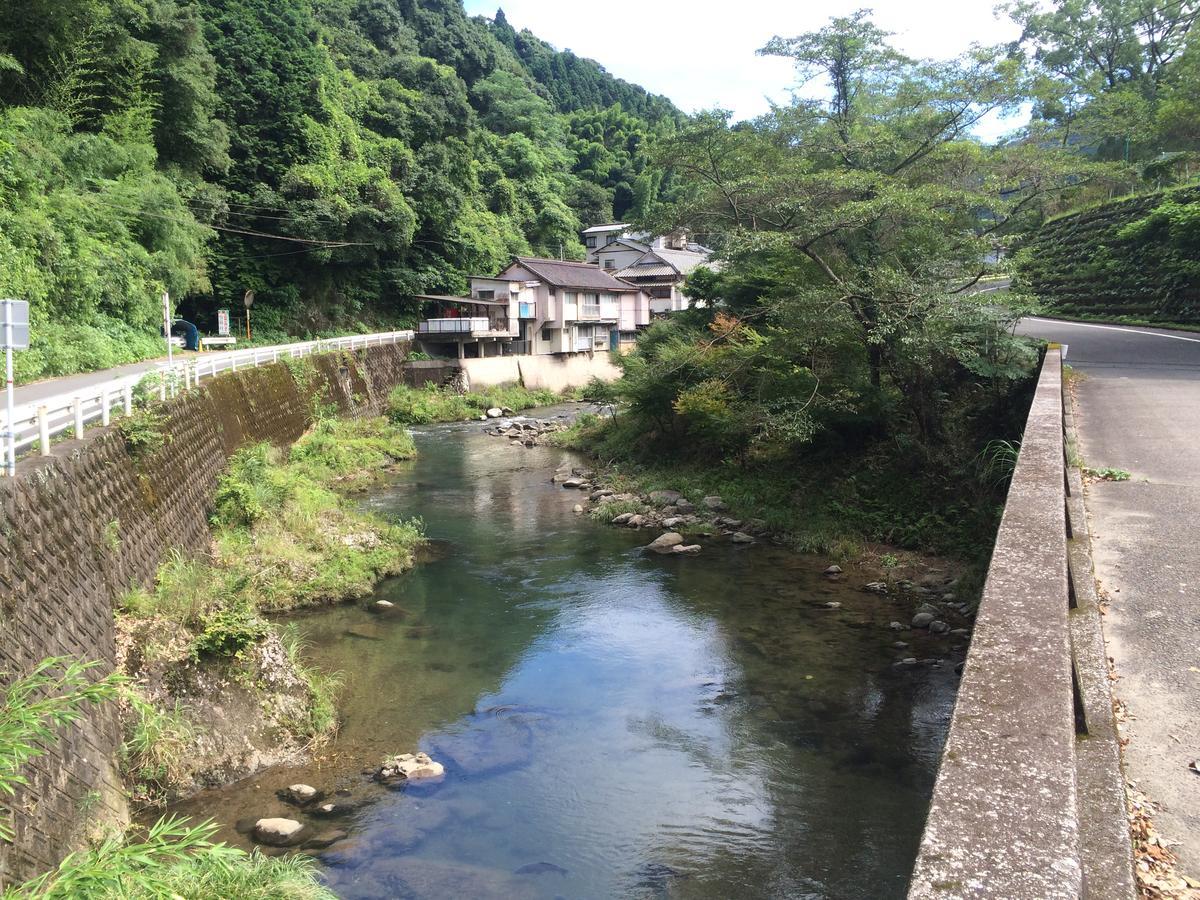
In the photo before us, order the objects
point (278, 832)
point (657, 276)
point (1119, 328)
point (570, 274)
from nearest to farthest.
Answer: point (278, 832), point (1119, 328), point (570, 274), point (657, 276)

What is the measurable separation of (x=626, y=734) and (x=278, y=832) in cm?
372

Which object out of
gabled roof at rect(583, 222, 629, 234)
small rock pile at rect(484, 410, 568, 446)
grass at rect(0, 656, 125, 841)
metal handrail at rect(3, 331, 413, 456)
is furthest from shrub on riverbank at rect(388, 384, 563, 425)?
grass at rect(0, 656, 125, 841)

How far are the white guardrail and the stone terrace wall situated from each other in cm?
32

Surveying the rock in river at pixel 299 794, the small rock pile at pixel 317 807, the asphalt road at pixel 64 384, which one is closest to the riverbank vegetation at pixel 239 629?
the rock in river at pixel 299 794

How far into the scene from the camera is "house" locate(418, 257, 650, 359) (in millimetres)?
40656

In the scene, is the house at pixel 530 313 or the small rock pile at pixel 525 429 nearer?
the small rock pile at pixel 525 429

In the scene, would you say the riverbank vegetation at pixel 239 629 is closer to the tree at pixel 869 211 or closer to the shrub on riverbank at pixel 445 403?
the tree at pixel 869 211

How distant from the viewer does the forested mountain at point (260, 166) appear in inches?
854

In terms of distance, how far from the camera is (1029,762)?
7.72ft

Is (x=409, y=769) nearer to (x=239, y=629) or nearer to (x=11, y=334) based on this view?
(x=239, y=629)

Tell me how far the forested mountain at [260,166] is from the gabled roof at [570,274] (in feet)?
15.3

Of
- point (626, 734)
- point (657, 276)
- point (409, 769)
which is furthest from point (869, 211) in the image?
point (657, 276)

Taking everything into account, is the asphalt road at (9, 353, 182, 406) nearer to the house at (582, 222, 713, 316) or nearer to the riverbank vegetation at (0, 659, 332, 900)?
the riverbank vegetation at (0, 659, 332, 900)

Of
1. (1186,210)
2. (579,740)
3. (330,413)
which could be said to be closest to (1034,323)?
(1186,210)
